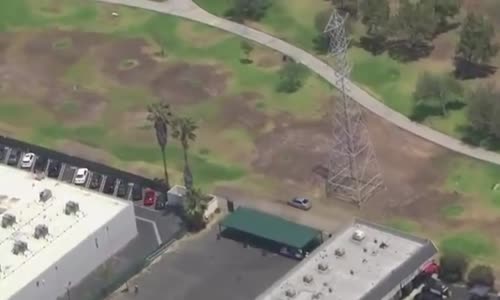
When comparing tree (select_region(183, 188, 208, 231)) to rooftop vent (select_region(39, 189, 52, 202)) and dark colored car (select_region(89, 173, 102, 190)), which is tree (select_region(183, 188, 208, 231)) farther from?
dark colored car (select_region(89, 173, 102, 190))

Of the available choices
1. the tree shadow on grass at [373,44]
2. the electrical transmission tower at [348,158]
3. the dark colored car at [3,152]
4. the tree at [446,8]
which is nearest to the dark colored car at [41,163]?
the dark colored car at [3,152]

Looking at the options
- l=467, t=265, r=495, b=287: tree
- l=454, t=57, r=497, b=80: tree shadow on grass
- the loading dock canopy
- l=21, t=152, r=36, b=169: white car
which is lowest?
l=21, t=152, r=36, b=169: white car

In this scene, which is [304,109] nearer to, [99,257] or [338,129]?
[338,129]

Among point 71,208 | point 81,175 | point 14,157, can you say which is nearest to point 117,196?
point 81,175

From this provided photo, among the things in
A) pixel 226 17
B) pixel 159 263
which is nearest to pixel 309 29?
pixel 226 17

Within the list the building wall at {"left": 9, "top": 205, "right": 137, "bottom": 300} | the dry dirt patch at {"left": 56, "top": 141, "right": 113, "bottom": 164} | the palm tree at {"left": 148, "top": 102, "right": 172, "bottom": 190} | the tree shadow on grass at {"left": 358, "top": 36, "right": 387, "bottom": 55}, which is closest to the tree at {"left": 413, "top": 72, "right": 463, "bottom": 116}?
the tree shadow on grass at {"left": 358, "top": 36, "right": 387, "bottom": 55}

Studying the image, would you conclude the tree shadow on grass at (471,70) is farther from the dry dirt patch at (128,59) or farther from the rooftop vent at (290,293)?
the rooftop vent at (290,293)
